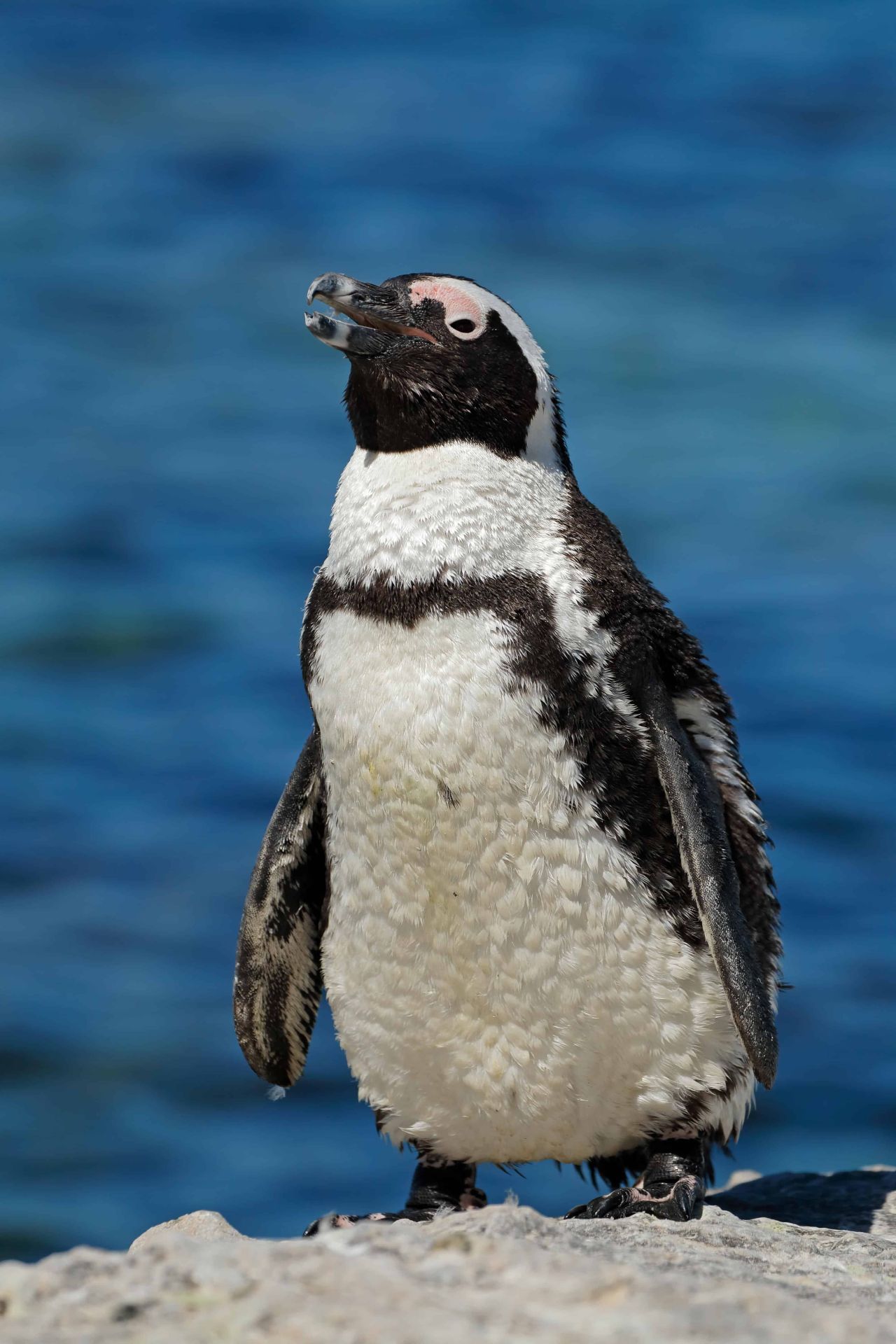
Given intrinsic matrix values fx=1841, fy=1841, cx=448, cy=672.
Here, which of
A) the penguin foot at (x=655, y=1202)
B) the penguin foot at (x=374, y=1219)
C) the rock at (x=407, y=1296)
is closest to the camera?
the rock at (x=407, y=1296)


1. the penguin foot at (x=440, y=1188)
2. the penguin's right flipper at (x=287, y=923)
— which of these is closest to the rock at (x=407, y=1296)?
the penguin foot at (x=440, y=1188)

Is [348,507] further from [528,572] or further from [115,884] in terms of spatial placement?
[115,884]

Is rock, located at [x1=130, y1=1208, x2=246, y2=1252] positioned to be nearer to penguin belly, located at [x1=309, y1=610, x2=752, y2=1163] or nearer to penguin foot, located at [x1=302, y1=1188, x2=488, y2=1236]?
penguin foot, located at [x1=302, y1=1188, x2=488, y2=1236]

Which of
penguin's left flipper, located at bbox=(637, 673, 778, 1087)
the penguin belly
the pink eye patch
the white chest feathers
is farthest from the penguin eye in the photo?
penguin's left flipper, located at bbox=(637, 673, 778, 1087)

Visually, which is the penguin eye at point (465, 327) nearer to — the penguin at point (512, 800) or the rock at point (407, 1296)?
the penguin at point (512, 800)

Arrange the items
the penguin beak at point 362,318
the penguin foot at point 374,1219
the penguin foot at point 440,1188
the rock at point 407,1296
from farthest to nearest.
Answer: the penguin foot at point 440,1188 < the penguin beak at point 362,318 < the penguin foot at point 374,1219 < the rock at point 407,1296

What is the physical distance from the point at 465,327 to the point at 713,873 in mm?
1071

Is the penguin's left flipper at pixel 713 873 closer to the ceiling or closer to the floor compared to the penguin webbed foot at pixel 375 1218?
closer to the ceiling

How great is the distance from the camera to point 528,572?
314cm

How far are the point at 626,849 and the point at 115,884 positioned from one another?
5.89 meters

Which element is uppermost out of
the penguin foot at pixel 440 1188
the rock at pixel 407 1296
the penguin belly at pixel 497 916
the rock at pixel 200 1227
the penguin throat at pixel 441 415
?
the penguin throat at pixel 441 415

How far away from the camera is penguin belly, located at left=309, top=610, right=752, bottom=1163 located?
3061 mm

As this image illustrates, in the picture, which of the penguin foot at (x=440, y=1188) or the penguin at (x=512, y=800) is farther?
the penguin foot at (x=440, y=1188)

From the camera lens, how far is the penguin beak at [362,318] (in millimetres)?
3273
